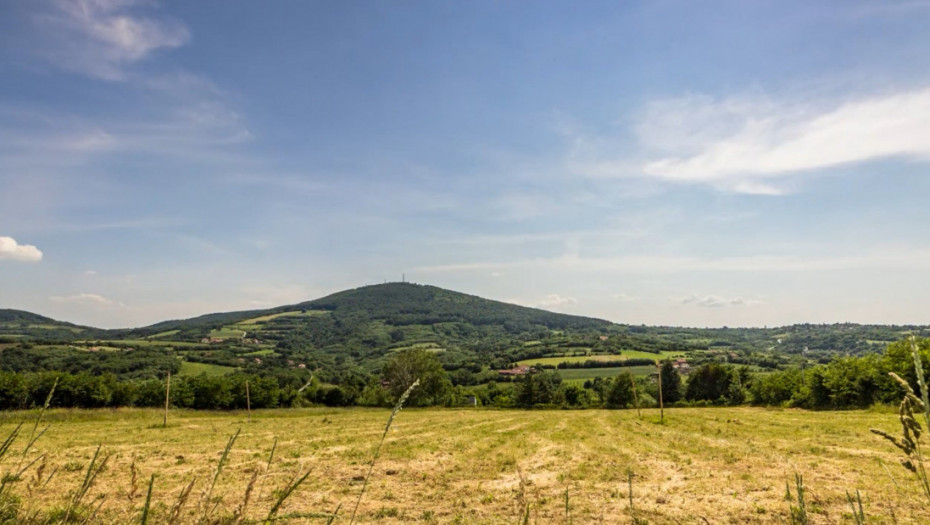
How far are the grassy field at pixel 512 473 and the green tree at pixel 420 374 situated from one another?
4941 cm

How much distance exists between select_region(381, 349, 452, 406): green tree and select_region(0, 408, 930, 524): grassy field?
4941cm

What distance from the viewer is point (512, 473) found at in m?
16.4

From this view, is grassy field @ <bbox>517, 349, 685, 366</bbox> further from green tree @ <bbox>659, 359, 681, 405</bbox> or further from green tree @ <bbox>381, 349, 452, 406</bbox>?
green tree @ <bbox>381, 349, 452, 406</bbox>

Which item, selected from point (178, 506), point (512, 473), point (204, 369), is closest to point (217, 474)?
point (178, 506)

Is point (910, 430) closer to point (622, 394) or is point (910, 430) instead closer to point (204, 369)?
point (622, 394)

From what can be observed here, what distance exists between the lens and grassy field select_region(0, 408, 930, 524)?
1123 centimetres

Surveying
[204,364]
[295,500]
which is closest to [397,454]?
[295,500]

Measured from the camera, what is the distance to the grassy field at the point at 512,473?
1123 centimetres

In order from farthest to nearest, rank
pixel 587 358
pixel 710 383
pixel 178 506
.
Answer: pixel 587 358, pixel 710 383, pixel 178 506

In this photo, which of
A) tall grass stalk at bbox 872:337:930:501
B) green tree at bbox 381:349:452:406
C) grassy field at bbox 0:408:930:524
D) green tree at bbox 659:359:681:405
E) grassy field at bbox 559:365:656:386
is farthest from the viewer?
grassy field at bbox 559:365:656:386

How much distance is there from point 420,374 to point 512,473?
6361 cm

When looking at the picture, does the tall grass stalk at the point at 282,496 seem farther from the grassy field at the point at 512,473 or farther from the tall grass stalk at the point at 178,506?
the grassy field at the point at 512,473

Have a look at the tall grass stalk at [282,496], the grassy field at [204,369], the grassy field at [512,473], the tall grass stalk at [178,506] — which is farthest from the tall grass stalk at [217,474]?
the grassy field at [204,369]

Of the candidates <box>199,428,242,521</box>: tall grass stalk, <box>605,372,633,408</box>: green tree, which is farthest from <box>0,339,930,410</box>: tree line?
<box>199,428,242,521</box>: tall grass stalk
